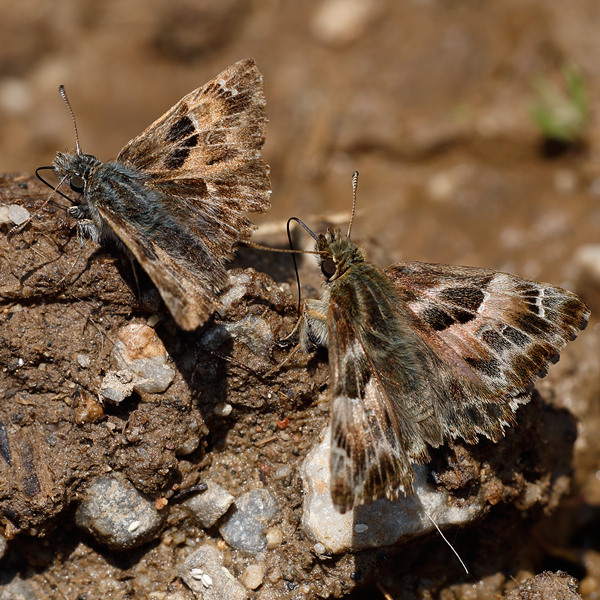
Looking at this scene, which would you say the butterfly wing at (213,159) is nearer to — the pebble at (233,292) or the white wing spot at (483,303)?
the pebble at (233,292)

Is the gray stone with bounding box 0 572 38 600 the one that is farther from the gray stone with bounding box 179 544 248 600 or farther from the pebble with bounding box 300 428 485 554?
the pebble with bounding box 300 428 485 554

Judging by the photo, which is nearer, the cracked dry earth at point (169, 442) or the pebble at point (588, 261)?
the cracked dry earth at point (169, 442)

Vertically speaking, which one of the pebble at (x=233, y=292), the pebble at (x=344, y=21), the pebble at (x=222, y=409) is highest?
the pebble at (x=344, y=21)

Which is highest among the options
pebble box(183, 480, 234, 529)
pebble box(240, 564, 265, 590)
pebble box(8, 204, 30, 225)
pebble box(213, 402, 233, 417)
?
pebble box(8, 204, 30, 225)

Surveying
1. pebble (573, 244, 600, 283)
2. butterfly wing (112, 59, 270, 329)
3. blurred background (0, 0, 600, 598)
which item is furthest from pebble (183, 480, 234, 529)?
pebble (573, 244, 600, 283)

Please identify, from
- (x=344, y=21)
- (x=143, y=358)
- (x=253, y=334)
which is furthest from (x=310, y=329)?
(x=344, y=21)

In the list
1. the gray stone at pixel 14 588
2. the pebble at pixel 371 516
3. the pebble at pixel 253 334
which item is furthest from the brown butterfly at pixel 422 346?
the gray stone at pixel 14 588
